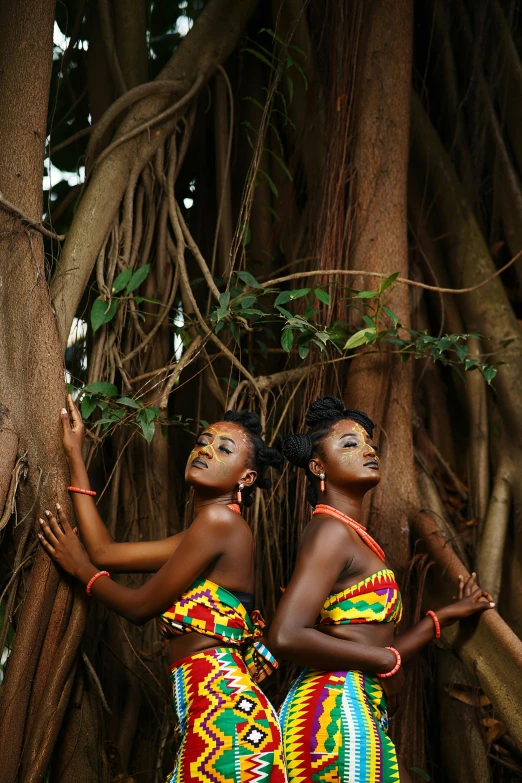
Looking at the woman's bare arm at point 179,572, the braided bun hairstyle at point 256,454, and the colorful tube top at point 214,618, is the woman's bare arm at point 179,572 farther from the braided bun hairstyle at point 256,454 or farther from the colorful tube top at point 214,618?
the braided bun hairstyle at point 256,454

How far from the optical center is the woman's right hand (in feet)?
9.27

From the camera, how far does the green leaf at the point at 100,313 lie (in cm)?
318

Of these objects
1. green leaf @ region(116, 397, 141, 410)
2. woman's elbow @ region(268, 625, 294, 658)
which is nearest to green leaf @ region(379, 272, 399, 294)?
green leaf @ region(116, 397, 141, 410)

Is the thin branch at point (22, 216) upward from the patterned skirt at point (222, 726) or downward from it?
upward

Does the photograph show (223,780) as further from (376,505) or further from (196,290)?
(196,290)

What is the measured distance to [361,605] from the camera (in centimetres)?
254

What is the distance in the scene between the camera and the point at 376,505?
332 cm

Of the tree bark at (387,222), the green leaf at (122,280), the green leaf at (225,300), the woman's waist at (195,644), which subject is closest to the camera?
the woman's waist at (195,644)

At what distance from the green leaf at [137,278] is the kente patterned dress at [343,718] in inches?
52.9

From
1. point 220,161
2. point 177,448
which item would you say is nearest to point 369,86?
point 220,161

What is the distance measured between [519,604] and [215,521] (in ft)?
5.41

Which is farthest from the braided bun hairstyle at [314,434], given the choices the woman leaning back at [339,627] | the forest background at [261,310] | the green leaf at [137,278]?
the green leaf at [137,278]

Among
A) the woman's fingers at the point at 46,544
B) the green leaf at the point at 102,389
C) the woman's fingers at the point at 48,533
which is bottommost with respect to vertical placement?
the woman's fingers at the point at 46,544

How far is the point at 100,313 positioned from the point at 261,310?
0.66 meters
